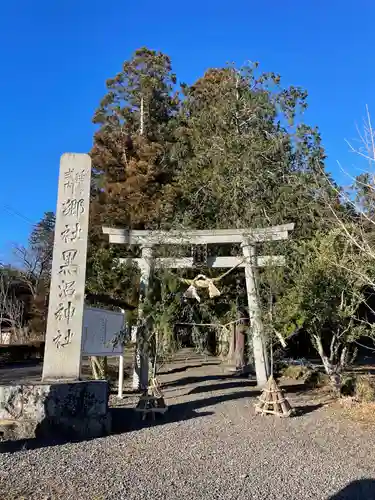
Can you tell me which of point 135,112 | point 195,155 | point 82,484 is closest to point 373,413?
point 82,484

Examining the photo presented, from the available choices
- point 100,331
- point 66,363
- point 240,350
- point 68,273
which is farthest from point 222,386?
point 68,273

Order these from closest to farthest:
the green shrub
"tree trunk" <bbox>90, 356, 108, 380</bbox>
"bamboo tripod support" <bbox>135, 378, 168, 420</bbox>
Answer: "bamboo tripod support" <bbox>135, 378, 168, 420</bbox> → the green shrub → "tree trunk" <bbox>90, 356, 108, 380</bbox>

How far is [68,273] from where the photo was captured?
6988mm

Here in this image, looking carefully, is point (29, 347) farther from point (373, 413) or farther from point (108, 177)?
point (373, 413)

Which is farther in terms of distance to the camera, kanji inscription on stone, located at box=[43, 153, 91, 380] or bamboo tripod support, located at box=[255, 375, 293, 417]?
Answer: bamboo tripod support, located at box=[255, 375, 293, 417]

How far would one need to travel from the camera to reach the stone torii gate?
952 cm

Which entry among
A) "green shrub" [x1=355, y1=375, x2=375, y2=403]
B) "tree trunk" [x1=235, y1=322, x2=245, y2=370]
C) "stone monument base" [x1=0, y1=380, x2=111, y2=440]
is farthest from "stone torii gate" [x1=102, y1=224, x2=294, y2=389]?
"tree trunk" [x1=235, y1=322, x2=245, y2=370]

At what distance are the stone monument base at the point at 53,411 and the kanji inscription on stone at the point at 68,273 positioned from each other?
588mm

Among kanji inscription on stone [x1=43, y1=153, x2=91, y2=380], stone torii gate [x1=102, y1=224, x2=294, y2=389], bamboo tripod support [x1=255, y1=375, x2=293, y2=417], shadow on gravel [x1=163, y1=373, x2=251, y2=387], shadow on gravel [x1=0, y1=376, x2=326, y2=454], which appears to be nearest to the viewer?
shadow on gravel [x1=0, y1=376, x2=326, y2=454]

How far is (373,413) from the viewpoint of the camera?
7.65m

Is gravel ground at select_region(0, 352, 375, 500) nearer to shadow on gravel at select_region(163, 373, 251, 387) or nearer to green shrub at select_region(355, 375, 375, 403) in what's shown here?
green shrub at select_region(355, 375, 375, 403)

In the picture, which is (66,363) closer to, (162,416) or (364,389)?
(162,416)

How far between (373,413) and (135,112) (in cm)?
1877

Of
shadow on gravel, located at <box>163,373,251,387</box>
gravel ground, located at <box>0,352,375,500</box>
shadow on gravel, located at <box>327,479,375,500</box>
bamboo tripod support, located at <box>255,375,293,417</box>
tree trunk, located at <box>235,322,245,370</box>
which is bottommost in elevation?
shadow on gravel, located at <box>327,479,375,500</box>
